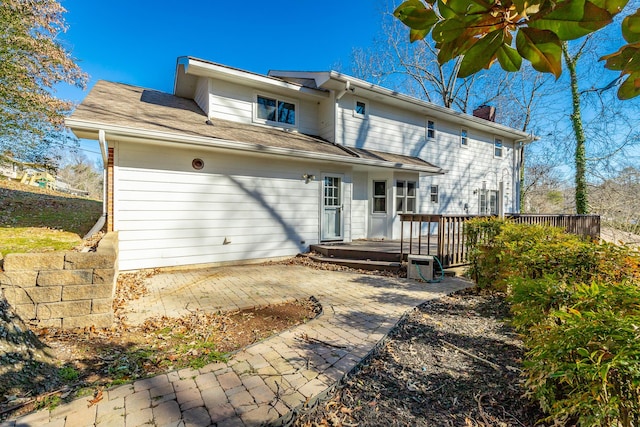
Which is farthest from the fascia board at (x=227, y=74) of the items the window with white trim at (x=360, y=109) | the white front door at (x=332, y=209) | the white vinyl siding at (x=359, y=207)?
the white vinyl siding at (x=359, y=207)

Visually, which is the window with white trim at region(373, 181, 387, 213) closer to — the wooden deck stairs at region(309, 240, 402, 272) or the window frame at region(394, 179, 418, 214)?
the window frame at region(394, 179, 418, 214)

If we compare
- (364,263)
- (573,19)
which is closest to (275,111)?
(364,263)

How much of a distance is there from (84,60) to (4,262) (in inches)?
571

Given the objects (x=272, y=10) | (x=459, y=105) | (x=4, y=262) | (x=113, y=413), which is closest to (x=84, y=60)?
(x=272, y=10)

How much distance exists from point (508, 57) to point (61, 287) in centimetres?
477

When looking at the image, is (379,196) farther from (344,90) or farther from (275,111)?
(275,111)

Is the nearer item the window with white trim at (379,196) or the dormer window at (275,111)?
the dormer window at (275,111)

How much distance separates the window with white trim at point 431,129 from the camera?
12477 millimetres

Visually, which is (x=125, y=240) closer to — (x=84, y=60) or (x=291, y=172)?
(x=291, y=172)

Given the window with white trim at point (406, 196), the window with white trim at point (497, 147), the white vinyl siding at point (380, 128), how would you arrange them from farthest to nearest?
1. the window with white trim at point (497, 147)
2. the window with white trim at point (406, 196)
3. the white vinyl siding at point (380, 128)

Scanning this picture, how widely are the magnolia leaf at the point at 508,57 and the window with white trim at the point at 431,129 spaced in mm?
12207

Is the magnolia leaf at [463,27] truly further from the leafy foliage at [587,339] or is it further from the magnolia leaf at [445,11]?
the leafy foliage at [587,339]

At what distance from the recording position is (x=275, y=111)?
9.75m

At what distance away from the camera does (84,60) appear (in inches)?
523
